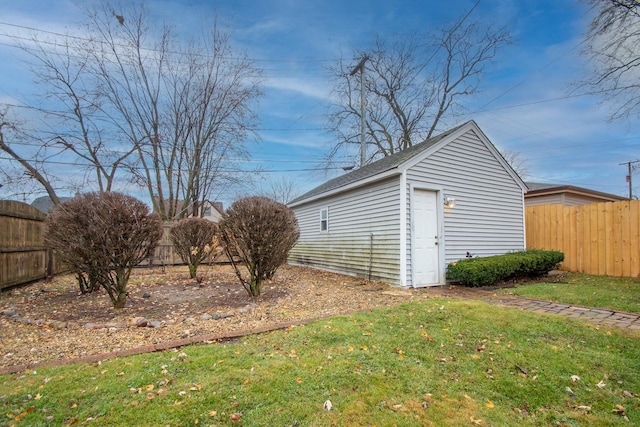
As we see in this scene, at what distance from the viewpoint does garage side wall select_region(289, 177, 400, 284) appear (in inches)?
294

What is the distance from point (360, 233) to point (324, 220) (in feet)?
7.95

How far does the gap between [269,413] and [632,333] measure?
4.19 metres

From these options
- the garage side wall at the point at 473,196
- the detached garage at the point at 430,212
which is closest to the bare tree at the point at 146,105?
the detached garage at the point at 430,212

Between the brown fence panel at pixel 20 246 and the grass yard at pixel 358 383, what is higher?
the brown fence panel at pixel 20 246

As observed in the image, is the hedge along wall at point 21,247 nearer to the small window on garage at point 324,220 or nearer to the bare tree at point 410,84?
the small window on garage at point 324,220

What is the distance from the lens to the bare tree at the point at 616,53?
7.91 m

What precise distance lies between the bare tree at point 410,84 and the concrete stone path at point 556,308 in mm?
13798

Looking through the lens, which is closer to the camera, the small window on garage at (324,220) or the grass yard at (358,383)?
the grass yard at (358,383)

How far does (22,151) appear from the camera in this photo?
1230 cm

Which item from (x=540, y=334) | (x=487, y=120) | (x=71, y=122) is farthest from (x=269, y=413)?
(x=487, y=120)

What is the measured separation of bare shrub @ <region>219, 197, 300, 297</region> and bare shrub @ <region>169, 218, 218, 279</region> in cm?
297

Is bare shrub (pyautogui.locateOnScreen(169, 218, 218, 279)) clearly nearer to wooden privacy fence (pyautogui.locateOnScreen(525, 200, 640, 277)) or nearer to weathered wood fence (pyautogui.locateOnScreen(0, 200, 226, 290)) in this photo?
weathered wood fence (pyautogui.locateOnScreen(0, 200, 226, 290))

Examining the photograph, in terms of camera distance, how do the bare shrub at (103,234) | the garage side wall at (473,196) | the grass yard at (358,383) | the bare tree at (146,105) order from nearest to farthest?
the grass yard at (358,383) < the bare shrub at (103,234) < the garage side wall at (473,196) < the bare tree at (146,105)

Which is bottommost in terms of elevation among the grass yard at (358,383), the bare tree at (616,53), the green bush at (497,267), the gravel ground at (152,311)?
the gravel ground at (152,311)
